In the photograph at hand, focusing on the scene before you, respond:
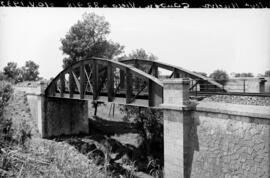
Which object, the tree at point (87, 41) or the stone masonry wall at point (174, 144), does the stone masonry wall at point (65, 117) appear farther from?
the stone masonry wall at point (174, 144)

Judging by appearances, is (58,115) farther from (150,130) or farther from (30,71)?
(30,71)

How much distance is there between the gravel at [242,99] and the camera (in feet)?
28.9

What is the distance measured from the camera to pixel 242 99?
945 centimetres

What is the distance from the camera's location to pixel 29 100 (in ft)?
85.7

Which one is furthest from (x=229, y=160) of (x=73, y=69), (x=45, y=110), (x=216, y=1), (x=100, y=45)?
(x=100, y=45)

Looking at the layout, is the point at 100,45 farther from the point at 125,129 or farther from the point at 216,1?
the point at 216,1

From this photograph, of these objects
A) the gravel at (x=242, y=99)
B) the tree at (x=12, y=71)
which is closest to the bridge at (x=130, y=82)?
the gravel at (x=242, y=99)

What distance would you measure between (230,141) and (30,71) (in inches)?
2691

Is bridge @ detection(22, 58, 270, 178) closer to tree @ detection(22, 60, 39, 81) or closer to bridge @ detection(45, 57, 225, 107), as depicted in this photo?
bridge @ detection(45, 57, 225, 107)

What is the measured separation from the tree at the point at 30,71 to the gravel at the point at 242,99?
6576 cm

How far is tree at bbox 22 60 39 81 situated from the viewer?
68.1 meters

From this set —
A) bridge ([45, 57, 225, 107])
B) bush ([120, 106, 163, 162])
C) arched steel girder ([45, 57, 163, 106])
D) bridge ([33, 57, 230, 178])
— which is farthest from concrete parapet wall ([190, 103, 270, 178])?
bush ([120, 106, 163, 162])

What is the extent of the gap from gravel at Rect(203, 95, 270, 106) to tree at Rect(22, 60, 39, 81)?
65.8 metres

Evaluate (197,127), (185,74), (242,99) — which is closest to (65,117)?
(185,74)
